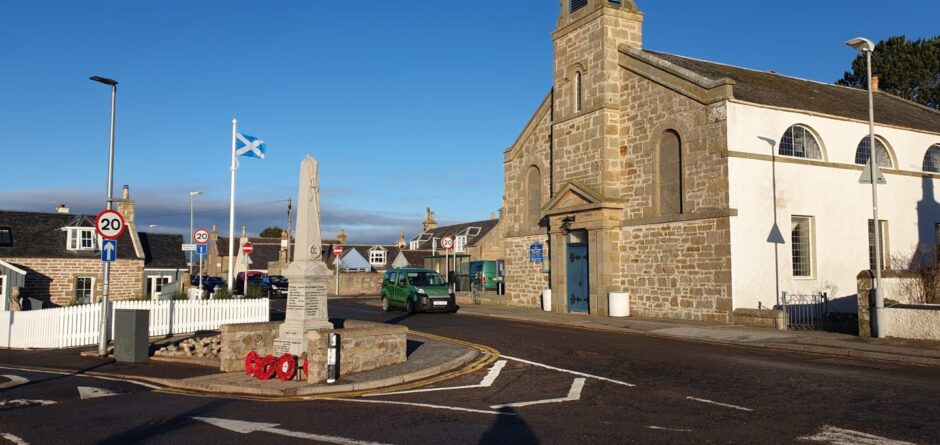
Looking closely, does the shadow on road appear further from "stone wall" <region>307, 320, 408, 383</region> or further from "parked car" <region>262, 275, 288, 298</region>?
"parked car" <region>262, 275, 288, 298</region>

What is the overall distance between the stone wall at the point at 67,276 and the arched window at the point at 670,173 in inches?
1121

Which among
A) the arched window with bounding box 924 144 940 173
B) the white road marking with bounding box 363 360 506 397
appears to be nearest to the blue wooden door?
the white road marking with bounding box 363 360 506 397

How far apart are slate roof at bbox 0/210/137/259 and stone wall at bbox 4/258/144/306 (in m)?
0.39

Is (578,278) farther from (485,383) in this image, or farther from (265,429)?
(265,429)

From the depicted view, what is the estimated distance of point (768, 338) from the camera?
17078 millimetres

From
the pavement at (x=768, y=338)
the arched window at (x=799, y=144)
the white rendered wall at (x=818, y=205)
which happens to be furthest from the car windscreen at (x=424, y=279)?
the arched window at (x=799, y=144)

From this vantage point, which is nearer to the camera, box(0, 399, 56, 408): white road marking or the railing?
box(0, 399, 56, 408): white road marking

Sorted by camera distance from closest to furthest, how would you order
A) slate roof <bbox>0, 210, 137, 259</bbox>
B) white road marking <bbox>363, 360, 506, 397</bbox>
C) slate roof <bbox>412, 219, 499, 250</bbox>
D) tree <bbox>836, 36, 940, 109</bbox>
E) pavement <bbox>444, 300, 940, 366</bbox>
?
white road marking <bbox>363, 360, 506, 397</bbox>
pavement <bbox>444, 300, 940, 366</bbox>
slate roof <bbox>0, 210, 137, 259</bbox>
tree <bbox>836, 36, 940, 109</bbox>
slate roof <bbox>412, 219, 499, 250</bbox>

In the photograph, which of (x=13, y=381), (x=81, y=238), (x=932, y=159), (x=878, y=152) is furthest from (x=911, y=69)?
(x=81, y=238)

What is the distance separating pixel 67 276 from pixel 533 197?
88.9ft

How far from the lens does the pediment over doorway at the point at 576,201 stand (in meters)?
25.1

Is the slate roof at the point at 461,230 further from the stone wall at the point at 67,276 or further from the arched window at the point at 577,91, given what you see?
the arched window at the point at 577,91

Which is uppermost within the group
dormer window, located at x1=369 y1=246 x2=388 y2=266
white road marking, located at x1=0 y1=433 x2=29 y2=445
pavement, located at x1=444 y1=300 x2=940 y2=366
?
dormer window, located at x1=369 y1=246 x2=388 y2=266

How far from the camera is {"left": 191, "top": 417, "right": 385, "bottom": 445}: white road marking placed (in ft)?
24.4
